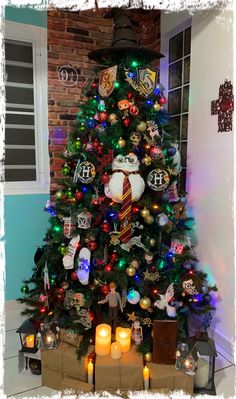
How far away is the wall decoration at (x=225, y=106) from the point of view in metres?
2.08

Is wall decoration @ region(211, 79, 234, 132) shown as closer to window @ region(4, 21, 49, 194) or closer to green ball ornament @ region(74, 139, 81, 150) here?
green ball ornament @ region(74, 139, 81, 150)

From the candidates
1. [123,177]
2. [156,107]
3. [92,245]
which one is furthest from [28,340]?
[156,107]

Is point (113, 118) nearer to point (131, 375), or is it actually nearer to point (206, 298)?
point (206, 298)

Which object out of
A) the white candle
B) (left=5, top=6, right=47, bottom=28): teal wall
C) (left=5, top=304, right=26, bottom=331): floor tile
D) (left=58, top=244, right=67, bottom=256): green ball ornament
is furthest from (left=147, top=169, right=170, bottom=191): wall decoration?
(left=5, top=6, right=47, bottom=28): teal wall

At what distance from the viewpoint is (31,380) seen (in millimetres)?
1935

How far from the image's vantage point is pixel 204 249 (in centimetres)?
244

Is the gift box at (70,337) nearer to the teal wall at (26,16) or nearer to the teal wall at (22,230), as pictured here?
the teal wall at (22,230)

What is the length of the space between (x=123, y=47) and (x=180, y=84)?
1.04 metres

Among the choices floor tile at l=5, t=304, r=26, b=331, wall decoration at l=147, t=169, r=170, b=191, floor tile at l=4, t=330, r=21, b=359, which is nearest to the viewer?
wall decoration at l=147, t=169, r=170, b=191

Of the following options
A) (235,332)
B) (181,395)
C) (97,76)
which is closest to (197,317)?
(235,332)

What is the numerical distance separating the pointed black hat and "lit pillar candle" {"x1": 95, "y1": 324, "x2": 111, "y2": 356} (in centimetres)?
175

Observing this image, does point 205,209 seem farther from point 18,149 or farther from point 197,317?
point 18,149

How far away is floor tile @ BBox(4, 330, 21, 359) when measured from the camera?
2.22 meters

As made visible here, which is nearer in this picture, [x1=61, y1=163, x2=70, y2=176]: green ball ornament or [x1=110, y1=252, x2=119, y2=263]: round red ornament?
[x1=110, y1=252, x2=119, y2=263]: round red ornament
